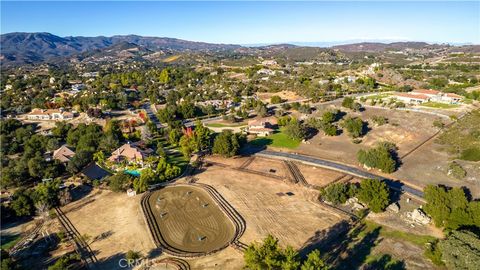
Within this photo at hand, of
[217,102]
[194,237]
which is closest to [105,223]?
[194,237]

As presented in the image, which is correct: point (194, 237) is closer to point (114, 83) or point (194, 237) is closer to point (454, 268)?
point (454, 268)

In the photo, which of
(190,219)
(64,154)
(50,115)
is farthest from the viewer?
(50,115)

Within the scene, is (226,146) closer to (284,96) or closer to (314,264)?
(314,264)

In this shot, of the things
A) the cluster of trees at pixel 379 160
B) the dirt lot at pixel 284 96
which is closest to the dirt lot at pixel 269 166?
the cluster of trees at pixel 379 160

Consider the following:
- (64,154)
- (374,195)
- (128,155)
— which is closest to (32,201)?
(64,154)

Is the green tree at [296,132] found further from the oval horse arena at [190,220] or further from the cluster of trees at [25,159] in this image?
the cluster of trees at [25,159]
